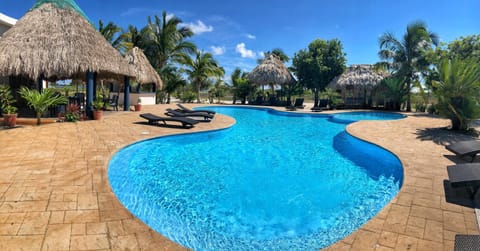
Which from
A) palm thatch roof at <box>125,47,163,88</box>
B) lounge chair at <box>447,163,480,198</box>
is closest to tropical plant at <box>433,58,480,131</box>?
lounge chair at <box>447,163,480,198</box>

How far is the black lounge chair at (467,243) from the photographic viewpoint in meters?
1.99

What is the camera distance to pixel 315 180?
16.8 ft

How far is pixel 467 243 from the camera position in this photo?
2.04m

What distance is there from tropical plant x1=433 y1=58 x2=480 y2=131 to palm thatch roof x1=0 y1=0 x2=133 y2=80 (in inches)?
510

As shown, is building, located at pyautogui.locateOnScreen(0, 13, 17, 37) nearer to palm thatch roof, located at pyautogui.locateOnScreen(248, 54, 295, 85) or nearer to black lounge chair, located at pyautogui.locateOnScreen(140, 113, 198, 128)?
black lounge chair, located at pyautogui.locateOnScreen(140, 113, 198, 128)

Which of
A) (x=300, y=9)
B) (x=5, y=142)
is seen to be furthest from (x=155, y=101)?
(x=5, y=142)

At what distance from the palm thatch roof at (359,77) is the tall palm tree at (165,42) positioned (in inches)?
490

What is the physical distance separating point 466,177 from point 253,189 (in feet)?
10.3

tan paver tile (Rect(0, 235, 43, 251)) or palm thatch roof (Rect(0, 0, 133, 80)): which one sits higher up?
palm thatch roof (Rect(0, 0, 133, 80))

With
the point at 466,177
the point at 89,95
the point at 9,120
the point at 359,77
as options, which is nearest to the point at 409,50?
the point at 359,77

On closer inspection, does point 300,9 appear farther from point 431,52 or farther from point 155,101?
point 155,101

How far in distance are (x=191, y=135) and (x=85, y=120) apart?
450 centimetres

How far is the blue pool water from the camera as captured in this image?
3.26 meters

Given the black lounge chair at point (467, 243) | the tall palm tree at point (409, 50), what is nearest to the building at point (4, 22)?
the black lounge chair at point (467, 243)
